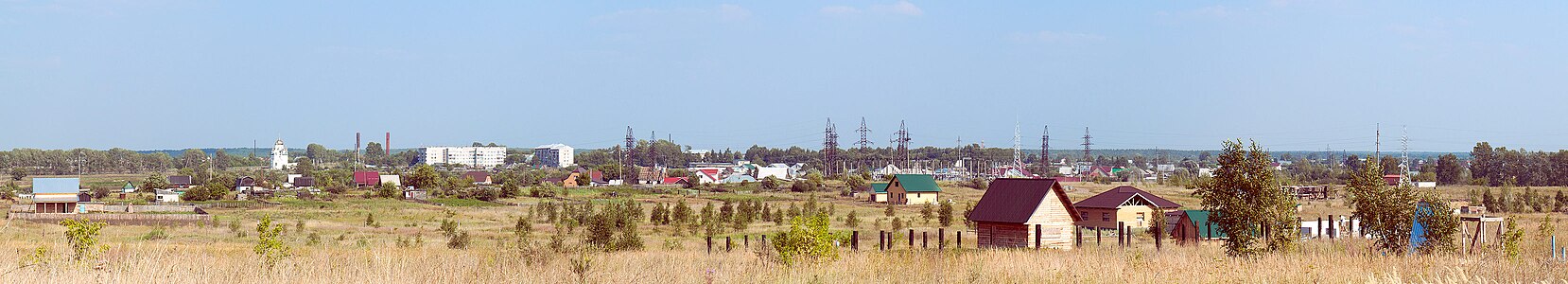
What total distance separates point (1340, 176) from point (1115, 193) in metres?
90.6

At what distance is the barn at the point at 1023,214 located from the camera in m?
28.1

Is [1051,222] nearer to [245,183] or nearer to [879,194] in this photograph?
[879,194]

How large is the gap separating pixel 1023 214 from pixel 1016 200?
0.44 m

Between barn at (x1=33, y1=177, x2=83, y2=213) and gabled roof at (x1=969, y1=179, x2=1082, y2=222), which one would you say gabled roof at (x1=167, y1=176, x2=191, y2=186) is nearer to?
barn at (x1=33, y1=177, x2=83, y2=213)

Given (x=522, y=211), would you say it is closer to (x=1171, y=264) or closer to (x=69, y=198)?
(x=69, y=198)

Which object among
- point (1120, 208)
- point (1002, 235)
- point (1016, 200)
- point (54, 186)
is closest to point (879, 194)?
point (1120, 208)

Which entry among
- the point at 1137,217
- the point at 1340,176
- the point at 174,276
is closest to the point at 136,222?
the point at 1137,217

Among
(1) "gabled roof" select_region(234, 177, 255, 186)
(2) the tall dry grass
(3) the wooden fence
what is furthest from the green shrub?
(1) "gabled roof" select_region(234, 177, 255, 186)

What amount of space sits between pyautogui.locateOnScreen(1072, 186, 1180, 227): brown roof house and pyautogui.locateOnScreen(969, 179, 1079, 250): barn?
18645 mm

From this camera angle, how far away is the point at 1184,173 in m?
146

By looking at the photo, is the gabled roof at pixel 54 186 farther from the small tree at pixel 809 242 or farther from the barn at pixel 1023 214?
the small tree at pixel 809 242

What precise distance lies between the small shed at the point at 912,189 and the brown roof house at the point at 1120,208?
82.3 feet

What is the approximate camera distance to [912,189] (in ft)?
246

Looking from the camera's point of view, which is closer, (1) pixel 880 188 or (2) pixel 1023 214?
(2) pixel 1023 214
